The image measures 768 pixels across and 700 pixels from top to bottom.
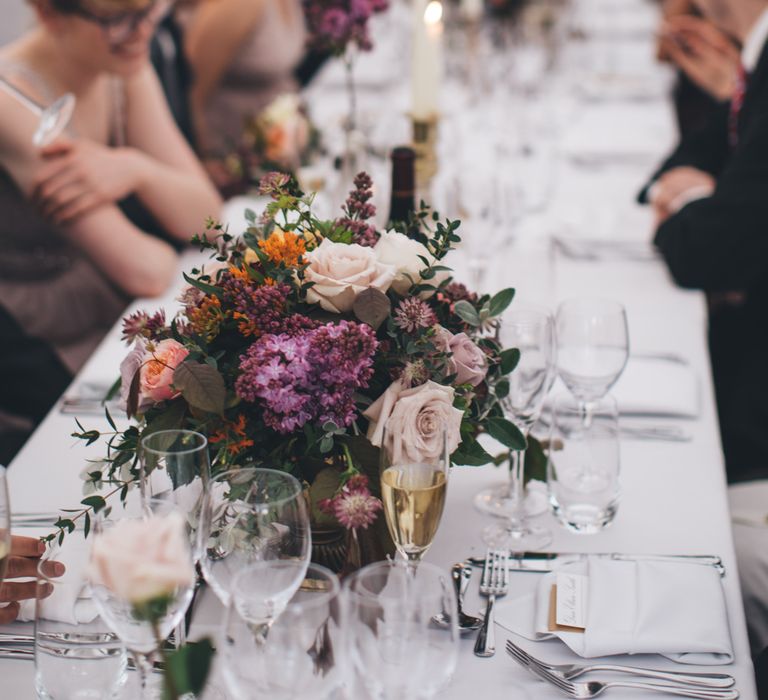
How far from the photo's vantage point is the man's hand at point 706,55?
10.3 feet

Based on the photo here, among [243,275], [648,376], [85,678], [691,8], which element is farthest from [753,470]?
[691,8]

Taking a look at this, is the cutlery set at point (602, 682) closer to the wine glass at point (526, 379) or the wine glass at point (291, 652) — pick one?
the wine glass at point (526, 379)

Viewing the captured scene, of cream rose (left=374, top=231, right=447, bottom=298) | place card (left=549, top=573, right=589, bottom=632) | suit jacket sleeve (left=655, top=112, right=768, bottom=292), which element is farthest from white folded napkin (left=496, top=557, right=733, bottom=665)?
suit jacket sleeve (left=655, top=112, right=768, bottom=292)

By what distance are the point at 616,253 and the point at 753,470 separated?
0.54 meters

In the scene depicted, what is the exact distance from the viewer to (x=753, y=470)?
1.97 meters

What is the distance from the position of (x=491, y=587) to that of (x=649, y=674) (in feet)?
0.65

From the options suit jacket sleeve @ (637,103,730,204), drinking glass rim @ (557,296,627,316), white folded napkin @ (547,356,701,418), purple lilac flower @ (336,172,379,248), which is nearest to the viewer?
purple lilac flower @ (336,172,379,248)

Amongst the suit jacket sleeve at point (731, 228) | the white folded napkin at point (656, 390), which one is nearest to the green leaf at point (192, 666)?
the white folded napkin at point (656, 390)

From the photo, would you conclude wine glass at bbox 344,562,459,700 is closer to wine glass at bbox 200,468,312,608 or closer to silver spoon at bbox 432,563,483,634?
wine glass at bbox 200,468,312,608

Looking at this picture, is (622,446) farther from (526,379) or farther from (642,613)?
(642,613)

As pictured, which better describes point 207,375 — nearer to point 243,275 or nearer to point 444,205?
point 243,275

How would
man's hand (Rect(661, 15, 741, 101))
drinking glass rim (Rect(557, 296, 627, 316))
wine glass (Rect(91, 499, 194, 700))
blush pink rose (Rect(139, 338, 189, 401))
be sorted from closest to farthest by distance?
wine glass (Rect(91, 499, 194, 700))
blush pink rose (Rect(139, 338, 189, 401))
drinking glass rim (Rect(557, 296, 627, 316))
man's hand (Rect(661, 15, 741, 101))

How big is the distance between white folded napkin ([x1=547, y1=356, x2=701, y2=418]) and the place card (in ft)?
1.44

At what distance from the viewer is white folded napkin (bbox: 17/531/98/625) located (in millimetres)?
814
